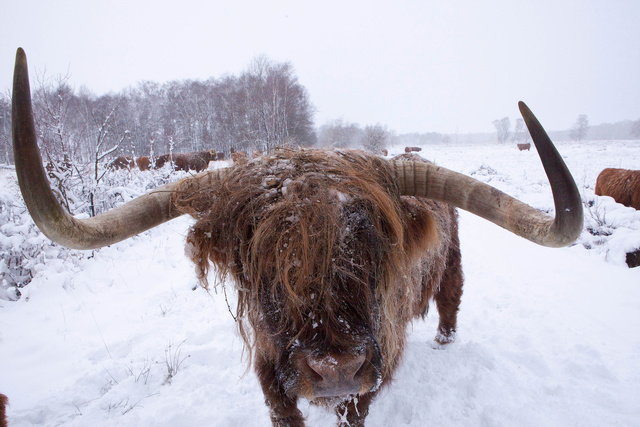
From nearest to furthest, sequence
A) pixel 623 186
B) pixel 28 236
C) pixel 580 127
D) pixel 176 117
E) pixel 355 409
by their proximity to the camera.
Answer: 1. pixel 355 409
2. pixel 28 236
3. pixel 623 186
4. pixel 176 117
5. pixel 580 127

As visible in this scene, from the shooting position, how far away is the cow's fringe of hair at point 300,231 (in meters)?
1.59

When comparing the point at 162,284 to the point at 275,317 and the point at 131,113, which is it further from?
the point at 131,113

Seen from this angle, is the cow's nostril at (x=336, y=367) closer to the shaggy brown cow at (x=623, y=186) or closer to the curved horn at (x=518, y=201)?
the curved horn at (x=518, y=201)

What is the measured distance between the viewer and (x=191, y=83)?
44719mm

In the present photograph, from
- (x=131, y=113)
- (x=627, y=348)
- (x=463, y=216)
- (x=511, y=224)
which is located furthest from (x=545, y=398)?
(x=131, y=113)

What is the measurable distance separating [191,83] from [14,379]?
49377 millimetres

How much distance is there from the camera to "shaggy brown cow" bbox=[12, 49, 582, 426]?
1.46 meters

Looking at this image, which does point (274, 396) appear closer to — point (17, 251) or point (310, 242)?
point (310, 242)

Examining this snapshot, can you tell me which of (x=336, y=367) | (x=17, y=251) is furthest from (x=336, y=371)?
(x=17, y=251)

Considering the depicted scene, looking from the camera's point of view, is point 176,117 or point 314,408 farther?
point 176,117

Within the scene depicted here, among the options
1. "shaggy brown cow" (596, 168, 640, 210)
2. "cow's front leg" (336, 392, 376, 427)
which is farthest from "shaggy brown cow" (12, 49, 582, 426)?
"shaggy brown cow" (596, 168, 640, 210)

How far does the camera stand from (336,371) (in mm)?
1442

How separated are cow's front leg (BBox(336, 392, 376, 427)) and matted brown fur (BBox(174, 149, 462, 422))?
0.50 m

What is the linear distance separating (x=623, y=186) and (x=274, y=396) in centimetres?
1096
